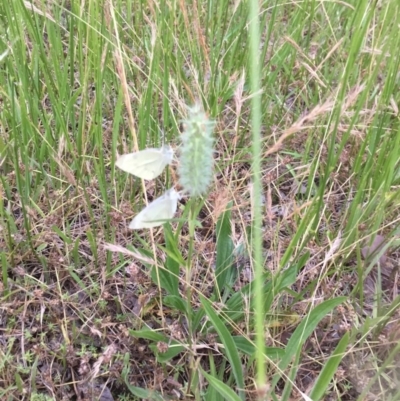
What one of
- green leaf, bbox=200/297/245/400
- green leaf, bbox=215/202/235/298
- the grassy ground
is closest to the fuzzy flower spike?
the grassy ground

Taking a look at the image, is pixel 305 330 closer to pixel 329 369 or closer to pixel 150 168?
pixel 329 369

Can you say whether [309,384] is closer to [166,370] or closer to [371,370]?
[371,370]

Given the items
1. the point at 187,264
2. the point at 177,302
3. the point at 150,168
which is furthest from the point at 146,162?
the point at 177,302

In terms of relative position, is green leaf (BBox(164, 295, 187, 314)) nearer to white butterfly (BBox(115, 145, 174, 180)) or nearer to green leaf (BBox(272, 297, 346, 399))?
green leaf (BBox(272, 297, 346, 399))

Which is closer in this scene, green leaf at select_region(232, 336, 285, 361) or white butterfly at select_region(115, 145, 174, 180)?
white butterfly at select_region(115, 145, 174, 180)

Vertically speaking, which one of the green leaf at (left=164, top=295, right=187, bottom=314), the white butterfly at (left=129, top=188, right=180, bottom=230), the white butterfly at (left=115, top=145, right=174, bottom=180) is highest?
the white butterfly at (left=115, top=145, right=174, bottom=180)
